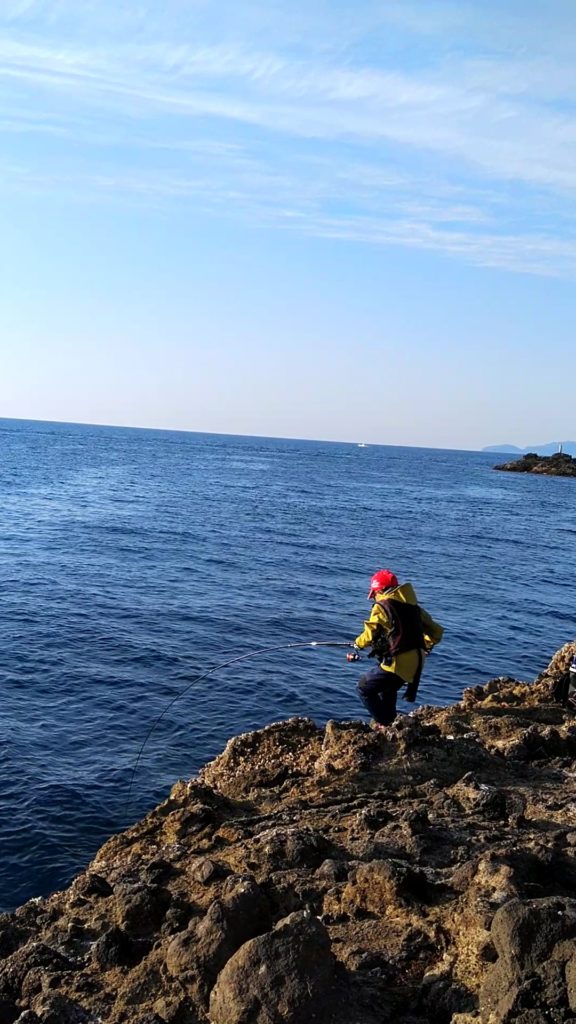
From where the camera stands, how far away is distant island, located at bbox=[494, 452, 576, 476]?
141 meters

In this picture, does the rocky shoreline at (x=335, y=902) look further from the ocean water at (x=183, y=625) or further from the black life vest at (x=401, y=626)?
the ocean water at (x=183, y=625)

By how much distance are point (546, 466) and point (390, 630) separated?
14205 centimetres

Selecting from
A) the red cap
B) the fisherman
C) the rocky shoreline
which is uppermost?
the red cap

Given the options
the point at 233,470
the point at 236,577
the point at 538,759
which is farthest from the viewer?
the point at 233,470

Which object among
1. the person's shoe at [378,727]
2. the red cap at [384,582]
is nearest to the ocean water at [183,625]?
the person's shoe at [378,727]

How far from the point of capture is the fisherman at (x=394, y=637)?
10.5m

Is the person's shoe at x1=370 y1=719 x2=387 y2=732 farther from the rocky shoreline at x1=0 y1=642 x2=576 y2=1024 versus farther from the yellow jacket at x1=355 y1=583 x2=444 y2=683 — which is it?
the yellow jacket at x1=355 y1=583 x2=444 y2=683

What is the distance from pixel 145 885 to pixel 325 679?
12985mm

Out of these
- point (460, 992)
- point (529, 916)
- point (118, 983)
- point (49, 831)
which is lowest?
point (49, 831)

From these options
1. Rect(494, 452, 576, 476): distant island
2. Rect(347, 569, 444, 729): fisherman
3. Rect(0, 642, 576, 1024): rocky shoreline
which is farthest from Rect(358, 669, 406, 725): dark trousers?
Rect(494, 452, 576, 476): distant island

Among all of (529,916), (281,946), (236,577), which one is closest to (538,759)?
(529,916)

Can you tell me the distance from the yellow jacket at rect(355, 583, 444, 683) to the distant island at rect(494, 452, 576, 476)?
136572mm

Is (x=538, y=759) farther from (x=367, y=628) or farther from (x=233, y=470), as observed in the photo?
(x=233, y=470)

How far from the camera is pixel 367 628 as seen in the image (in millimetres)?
10648
